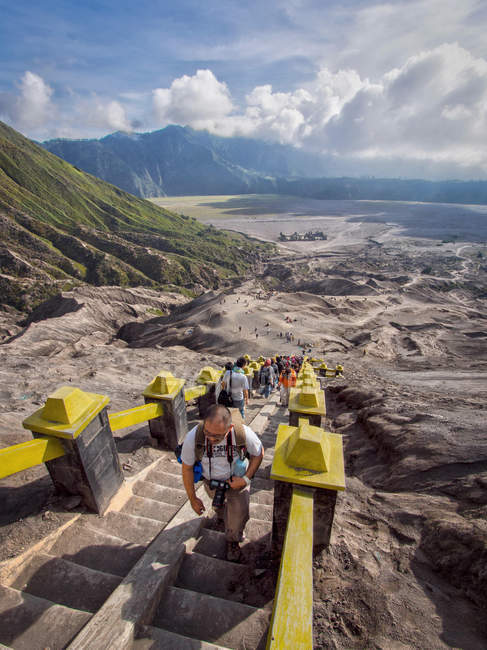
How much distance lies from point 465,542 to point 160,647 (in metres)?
2.74

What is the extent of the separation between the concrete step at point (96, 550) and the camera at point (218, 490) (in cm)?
104

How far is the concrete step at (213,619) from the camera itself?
7.72ft

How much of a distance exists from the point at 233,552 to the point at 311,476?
4.37 feet

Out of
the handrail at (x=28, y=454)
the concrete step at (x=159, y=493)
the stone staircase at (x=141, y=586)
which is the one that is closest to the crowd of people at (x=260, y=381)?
the concrete step at (x=159, y=493)

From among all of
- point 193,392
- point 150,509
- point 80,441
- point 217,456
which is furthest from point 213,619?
point 193,392

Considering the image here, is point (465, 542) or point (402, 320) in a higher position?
point (465, 542)

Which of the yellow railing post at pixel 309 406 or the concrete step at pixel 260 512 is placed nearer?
the concrete step at pixel 260 512

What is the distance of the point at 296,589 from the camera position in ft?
6.35

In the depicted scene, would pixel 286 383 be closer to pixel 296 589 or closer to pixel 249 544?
pixel 249 544

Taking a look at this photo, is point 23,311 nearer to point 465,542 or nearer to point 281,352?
point 281,352

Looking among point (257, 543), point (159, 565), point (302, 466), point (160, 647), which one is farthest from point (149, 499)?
point (302, 466)

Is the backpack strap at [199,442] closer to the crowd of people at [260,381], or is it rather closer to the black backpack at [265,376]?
the crowd of people at [260,381]

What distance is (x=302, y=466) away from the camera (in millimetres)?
2727

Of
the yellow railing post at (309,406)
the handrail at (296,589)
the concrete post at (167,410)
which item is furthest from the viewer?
the concrete post at (167,410)
